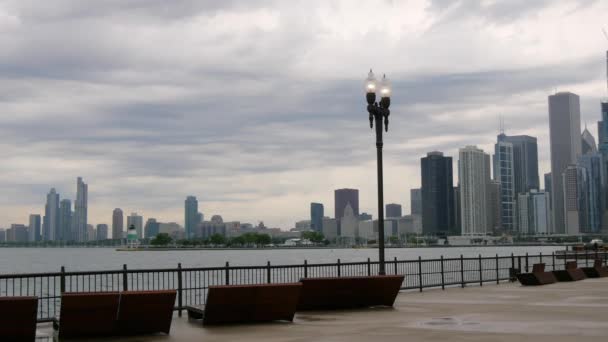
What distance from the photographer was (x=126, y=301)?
44.8 ft

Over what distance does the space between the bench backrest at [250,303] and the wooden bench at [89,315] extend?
2.20 metres

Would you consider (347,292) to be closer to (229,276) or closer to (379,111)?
(379,111)

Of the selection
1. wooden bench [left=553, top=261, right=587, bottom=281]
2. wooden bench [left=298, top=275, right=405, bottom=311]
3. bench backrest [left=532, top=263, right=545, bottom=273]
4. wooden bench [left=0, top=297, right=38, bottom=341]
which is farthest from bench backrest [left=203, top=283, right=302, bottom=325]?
wooden bench [left=553, top=261, right=587, bottom=281]

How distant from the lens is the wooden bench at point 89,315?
13.3 m

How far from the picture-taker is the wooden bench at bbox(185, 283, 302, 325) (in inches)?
598

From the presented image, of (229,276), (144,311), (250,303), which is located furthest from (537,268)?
(144,311)

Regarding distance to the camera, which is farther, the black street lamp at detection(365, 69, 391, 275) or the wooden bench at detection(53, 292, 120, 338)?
the black street lamp at detection(365, 69, 391, 275)

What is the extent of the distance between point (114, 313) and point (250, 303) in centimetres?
302

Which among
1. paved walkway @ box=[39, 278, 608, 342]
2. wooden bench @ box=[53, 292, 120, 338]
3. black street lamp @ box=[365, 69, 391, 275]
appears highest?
black street lamp @ box=[365, 69, 391, 275]

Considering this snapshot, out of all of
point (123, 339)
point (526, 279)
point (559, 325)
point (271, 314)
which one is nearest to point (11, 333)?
point (123, 339)

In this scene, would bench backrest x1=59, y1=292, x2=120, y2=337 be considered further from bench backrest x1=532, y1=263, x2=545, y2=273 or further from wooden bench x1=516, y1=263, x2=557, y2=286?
bench backrest x1=532, y1=263, x2=545, y2=273

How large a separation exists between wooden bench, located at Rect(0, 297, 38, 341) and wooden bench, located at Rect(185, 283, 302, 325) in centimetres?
364

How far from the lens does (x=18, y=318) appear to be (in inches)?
491

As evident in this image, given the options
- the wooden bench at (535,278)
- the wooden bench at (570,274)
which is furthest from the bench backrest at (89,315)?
the wooden bench at (570,274)
